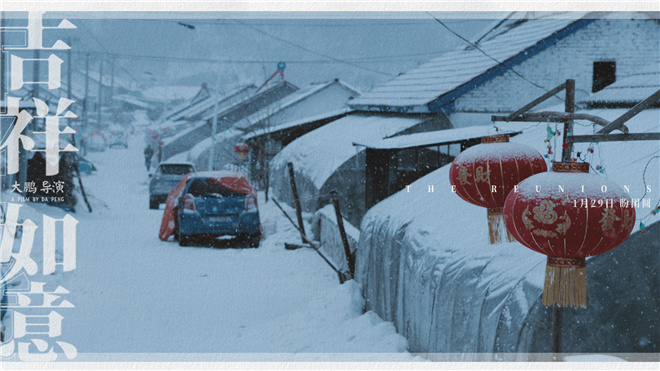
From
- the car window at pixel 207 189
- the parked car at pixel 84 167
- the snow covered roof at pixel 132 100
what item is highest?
the snow covered roof at pixel 132 100

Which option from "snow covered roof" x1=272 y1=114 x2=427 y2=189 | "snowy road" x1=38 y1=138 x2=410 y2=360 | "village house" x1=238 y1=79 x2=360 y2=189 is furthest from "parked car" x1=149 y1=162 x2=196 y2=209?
"snowy road" x1=38 y1=138 x2=410 y2=360

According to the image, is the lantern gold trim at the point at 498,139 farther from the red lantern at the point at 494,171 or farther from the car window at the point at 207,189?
the car window at the point at 207,189

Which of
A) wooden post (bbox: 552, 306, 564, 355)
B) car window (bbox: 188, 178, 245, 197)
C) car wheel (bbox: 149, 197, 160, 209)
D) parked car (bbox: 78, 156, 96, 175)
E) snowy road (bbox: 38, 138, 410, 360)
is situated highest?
car window (bbox: 188, 178, 245, 197)

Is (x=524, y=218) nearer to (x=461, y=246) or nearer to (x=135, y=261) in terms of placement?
(x=461, y=246)

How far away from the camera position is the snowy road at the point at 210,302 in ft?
23.6

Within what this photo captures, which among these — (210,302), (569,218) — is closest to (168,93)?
(210,302)

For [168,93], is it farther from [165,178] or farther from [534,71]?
[534,71]

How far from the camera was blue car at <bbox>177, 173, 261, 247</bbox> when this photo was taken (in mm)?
12562

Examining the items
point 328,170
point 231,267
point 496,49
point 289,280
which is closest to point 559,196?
point 289,280

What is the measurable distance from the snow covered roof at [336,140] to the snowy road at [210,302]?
2331 mm

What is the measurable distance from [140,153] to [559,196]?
203 feet

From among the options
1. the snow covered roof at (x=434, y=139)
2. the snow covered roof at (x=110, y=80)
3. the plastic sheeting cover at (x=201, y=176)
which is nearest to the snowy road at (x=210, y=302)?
the plastic sheeting cover at (x=201, y=176)

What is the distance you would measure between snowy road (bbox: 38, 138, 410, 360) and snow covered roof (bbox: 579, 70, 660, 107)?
4.73 metres

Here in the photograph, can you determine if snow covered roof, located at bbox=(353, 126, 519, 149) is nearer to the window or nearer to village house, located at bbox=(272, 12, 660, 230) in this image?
village house, located at bbox=(272, 12, 660, 230)
